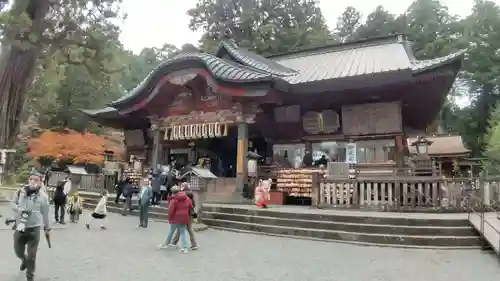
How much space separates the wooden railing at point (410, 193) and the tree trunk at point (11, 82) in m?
16.0

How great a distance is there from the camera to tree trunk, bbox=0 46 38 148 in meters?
19.7

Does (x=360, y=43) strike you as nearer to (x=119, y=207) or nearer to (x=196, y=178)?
(x=196, y=178)

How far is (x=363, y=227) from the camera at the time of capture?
9.56 m

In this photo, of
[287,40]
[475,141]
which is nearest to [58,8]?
[287,40]

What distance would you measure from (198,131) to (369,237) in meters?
9.59

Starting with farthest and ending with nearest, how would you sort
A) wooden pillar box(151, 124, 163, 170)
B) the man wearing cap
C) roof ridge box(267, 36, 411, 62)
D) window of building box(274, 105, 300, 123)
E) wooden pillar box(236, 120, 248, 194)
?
roof ridge box(267, 36, 411, 62), wooden pillar box(151, 124, 163, 170), window of building box(274, 105, 300, 123), wooden pillar box(236, 120, 248, 194), the man wearing cap

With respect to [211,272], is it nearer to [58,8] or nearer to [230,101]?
[230,101]

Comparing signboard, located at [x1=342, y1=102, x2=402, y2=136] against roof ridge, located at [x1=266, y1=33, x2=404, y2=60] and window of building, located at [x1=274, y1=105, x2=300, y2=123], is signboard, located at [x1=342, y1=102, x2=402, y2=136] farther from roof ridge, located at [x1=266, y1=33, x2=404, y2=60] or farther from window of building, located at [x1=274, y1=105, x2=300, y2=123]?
roof ridge, located at [x1=266, y1=33, x2=404, y2=60]

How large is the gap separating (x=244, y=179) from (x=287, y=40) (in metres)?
27.4

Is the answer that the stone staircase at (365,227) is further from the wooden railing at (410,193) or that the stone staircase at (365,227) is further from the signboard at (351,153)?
the signboard at (351,153)

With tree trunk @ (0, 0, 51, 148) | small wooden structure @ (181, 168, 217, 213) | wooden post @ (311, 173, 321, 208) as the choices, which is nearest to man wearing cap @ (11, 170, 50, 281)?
small wooden structure @ (181, 168, 217, 213)

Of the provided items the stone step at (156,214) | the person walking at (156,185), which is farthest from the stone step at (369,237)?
the person walking at (156,185)

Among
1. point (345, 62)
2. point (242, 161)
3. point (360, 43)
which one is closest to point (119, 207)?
point (242, 161)

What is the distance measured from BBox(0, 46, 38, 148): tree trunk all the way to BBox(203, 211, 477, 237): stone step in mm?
14265
